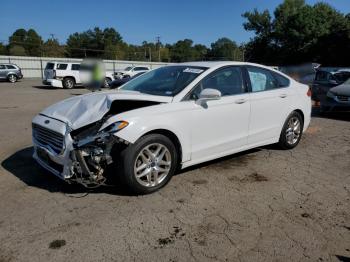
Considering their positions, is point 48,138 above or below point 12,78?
above

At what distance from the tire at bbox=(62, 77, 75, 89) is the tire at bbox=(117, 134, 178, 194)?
20003mm

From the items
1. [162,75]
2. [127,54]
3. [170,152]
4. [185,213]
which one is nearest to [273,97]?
[162,75]

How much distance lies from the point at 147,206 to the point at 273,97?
2995mm

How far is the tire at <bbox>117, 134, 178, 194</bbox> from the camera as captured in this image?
3.89 m

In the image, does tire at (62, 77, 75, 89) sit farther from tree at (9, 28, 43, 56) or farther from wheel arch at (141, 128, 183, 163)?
tree at (9, 28, 43, 56)

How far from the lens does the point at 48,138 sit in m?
4.29

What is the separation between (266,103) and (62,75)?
1946 centimetres

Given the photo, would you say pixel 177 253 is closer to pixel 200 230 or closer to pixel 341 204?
pixel 200 230

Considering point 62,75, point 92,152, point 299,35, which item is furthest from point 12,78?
point 299,35

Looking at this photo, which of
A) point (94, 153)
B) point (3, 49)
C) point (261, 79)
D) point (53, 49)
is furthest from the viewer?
point (53, 49)

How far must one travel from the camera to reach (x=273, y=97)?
5.66 meters

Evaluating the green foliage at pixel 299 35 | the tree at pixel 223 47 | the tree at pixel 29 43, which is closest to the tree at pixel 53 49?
the tree at pixel 29 43

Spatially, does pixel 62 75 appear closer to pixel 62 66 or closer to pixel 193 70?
pixel 62 66

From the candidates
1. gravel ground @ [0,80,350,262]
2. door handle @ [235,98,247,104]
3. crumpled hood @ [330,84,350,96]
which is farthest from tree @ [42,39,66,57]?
door handle @ [235,98,247,104]
